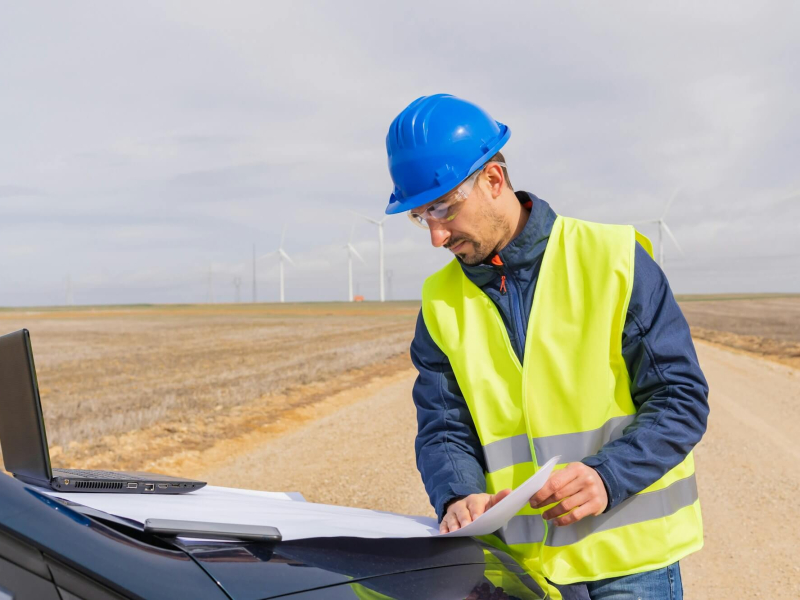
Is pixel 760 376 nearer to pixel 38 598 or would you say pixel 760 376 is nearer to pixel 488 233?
pixel 488 233

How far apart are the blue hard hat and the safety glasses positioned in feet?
0.06

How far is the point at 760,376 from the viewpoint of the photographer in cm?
1664

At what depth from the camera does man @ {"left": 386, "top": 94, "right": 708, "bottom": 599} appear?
1841mm

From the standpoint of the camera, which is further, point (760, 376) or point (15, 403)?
point (760, 376)

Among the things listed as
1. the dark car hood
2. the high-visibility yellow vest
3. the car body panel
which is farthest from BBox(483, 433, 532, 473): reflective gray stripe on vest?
the car body panel

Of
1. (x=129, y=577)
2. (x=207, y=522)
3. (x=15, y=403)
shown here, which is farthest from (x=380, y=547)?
(x=15, y=403)

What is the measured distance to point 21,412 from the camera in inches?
59.9

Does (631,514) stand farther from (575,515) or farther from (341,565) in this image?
(341,565)

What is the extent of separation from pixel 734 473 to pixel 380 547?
6.75 metres

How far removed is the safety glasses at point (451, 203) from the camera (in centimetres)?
205

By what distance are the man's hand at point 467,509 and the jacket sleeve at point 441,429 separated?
5.7 inches

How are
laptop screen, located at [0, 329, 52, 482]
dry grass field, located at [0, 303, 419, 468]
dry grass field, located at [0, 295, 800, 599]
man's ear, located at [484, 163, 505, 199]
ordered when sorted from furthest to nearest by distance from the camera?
1. dry grass field, located at [0, 303, 419, 468]
2. dry grass field, located at [0, 295, 800, 599]
3. man's ear, located at [484, 163, 505, 199]
4. laptop screen, located at [0, 329, 52, 482]

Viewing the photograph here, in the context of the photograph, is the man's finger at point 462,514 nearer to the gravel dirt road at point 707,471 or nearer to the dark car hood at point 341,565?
the dark car hood at point 341,565

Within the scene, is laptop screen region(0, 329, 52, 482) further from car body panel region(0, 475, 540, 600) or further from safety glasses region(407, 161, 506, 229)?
safety glasses region(407, 161, 506, 229)
